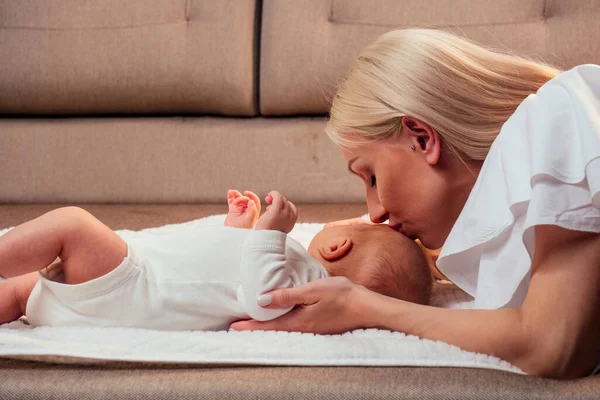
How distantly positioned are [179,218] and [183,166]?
342 millimetres

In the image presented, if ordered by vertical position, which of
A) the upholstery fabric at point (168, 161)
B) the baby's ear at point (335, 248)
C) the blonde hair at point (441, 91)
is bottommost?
the upholstery fabric at point (168, 161)

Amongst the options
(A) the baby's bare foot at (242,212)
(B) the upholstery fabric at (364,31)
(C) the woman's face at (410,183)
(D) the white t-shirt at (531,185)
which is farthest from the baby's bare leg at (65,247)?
(B) the upholstery fabric at (364,31)

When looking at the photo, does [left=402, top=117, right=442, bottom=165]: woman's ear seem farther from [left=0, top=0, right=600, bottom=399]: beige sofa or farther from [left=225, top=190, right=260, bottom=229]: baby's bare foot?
[left=0, top=0, right=600, bottom=399]: beige sofa

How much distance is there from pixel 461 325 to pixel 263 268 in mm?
303

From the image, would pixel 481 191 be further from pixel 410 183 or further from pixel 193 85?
pixel 193 85

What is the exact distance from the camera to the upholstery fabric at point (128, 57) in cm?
215

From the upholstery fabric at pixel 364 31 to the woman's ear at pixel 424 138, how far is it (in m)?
0.84

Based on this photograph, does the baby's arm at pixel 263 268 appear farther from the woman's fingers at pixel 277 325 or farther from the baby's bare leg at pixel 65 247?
the baby's bare leg at pixel 65 247

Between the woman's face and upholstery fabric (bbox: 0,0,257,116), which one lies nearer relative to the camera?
the woman's face

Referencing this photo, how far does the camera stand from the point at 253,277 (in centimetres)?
110

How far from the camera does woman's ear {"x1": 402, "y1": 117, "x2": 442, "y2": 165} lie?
1.17 m

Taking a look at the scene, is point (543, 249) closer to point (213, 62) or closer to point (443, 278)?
point (443, 278)

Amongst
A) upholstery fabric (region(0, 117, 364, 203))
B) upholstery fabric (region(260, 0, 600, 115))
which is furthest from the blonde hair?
upholstery fabric (region(0, 117, 364, 203))

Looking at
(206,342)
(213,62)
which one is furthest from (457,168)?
(213,62)
